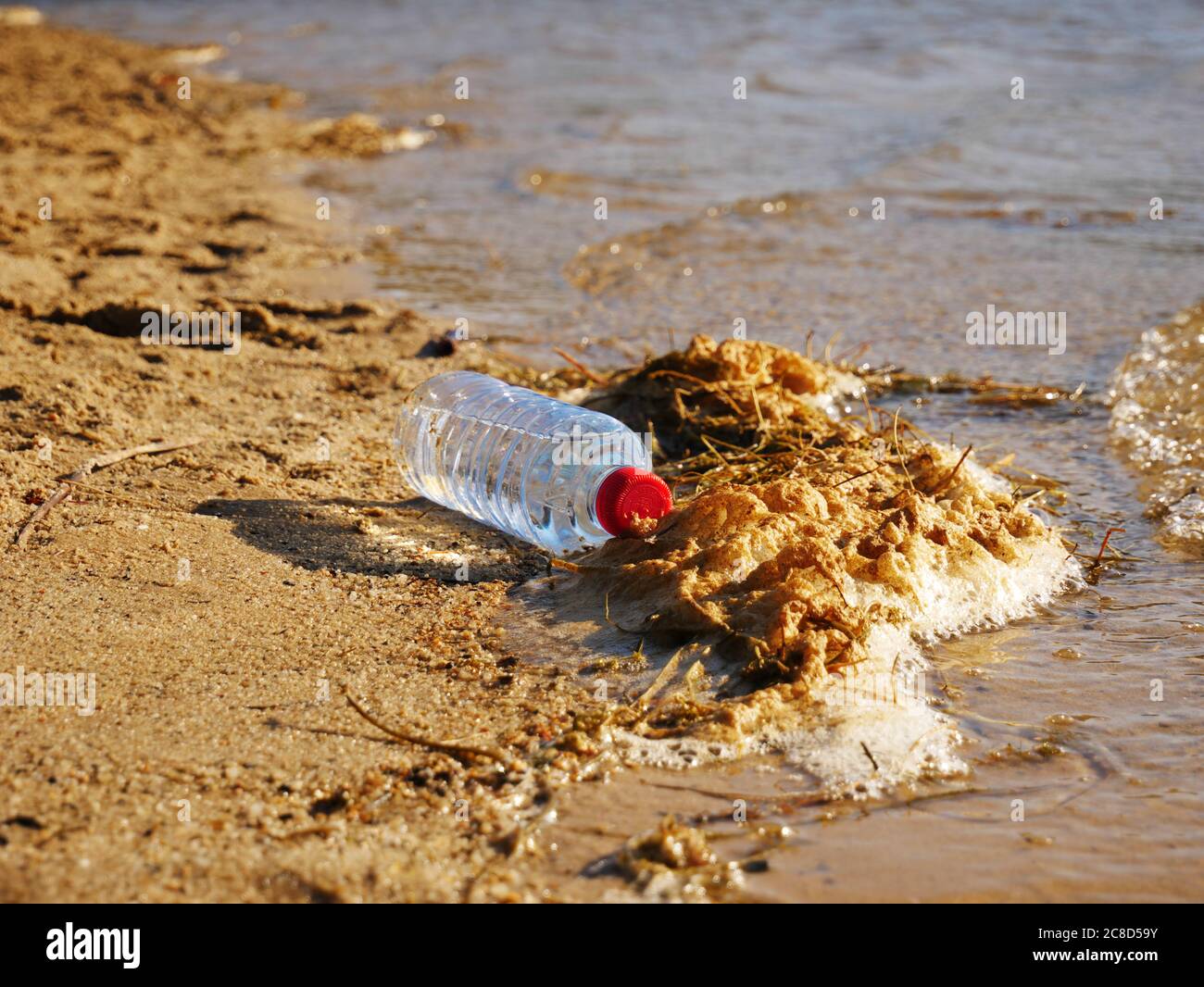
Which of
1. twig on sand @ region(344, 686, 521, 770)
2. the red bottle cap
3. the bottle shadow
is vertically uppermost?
the red bottle cap

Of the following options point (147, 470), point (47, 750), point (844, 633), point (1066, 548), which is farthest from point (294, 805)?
point (1066, 548)

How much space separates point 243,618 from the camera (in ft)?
10.3

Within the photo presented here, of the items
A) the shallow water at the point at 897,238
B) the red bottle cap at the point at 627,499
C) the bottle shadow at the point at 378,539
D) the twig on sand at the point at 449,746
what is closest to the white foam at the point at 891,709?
the shallow water at the point at 897,238

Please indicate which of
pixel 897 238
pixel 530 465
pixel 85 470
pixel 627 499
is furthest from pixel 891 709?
pixel 897 238

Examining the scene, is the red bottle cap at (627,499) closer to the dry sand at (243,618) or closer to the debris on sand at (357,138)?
the dry sand at (243,618)

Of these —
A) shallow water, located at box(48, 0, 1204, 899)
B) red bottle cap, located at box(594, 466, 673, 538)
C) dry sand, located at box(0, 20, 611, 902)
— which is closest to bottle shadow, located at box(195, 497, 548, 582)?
dry sand, located at box(0, 20, 611, 902)

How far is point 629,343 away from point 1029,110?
23.5 ft

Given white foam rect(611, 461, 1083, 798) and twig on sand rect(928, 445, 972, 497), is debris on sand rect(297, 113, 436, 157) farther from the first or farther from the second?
white foam rect(611, 461, 1083, 798)

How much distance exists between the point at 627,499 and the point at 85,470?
1.71 m

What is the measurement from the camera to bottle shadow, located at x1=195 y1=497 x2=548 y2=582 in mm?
3553

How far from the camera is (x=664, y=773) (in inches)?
103

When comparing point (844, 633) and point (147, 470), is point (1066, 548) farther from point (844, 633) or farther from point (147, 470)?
point (147, 470)

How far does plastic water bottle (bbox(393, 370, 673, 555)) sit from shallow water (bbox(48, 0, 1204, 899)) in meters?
0.97

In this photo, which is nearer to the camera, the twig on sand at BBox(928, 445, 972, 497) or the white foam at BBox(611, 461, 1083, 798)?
the white foam at BBox(611, 461, 1083, 798)
